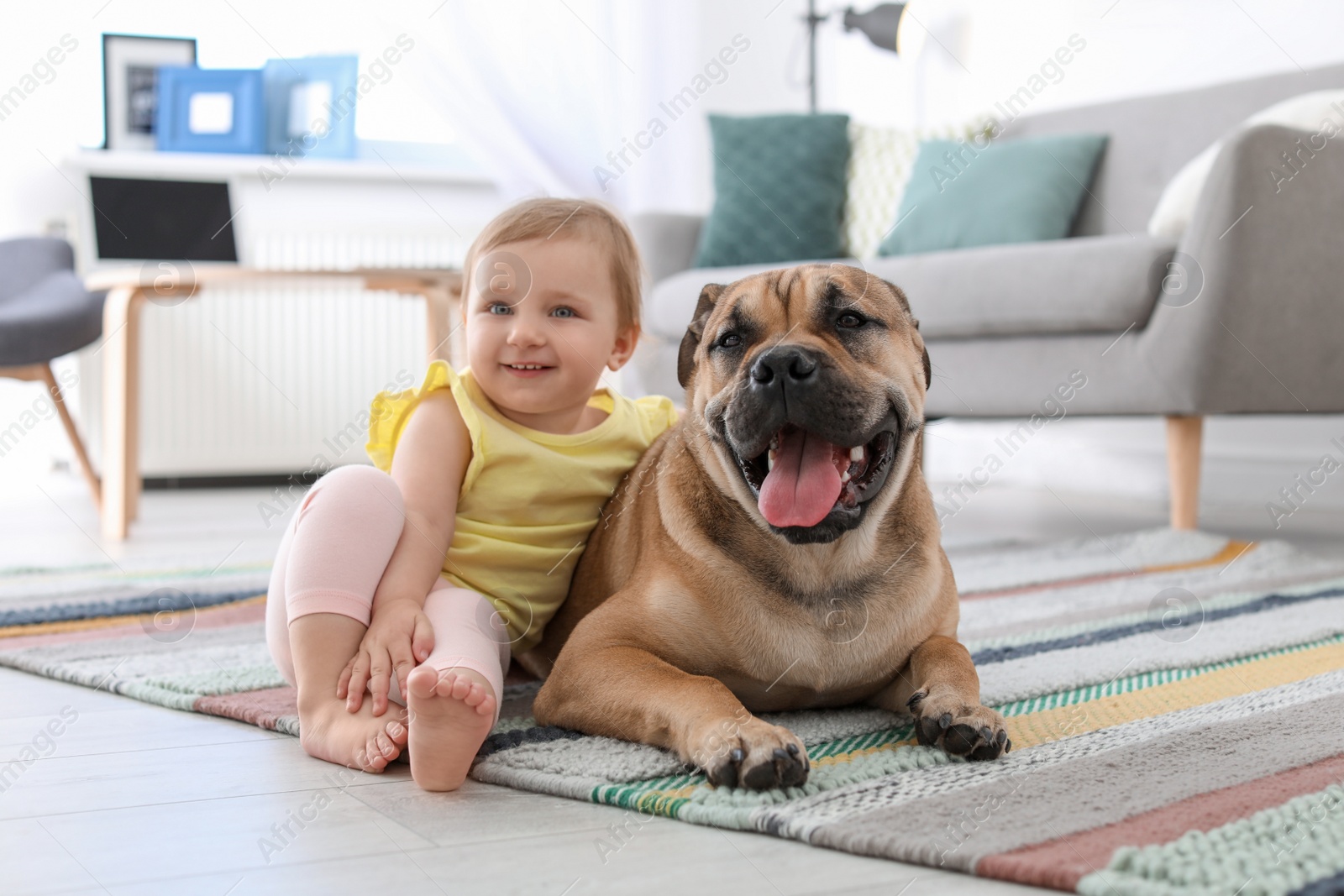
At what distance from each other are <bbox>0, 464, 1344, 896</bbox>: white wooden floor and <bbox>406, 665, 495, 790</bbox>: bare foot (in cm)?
2

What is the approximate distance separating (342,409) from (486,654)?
3756 mm

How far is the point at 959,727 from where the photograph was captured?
1.16 metres

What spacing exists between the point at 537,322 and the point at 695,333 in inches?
8.0

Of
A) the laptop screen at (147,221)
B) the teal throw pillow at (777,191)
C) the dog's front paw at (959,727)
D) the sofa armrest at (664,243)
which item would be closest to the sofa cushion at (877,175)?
the teal throw pillow at (777,191)

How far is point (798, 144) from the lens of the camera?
4027 mm

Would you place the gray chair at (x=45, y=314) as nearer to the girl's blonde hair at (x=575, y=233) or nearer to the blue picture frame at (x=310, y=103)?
the blue picture frame at (x=310, y=103)

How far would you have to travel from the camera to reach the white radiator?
4.62 meters

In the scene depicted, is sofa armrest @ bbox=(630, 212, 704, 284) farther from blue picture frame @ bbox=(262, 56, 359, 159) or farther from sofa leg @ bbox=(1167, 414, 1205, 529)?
sofa leg @ bbox=(1167, 414, 1205, 529)

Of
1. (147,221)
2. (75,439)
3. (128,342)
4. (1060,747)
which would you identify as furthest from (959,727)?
(147,221)

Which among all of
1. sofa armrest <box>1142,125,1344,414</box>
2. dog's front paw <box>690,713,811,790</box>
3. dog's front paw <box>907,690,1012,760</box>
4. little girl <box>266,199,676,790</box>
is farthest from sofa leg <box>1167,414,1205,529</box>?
dog's front paw <box>690,713,811,790</box>

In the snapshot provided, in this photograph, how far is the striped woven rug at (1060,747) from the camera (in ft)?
2.94

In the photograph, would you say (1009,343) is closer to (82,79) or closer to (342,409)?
(342,409)

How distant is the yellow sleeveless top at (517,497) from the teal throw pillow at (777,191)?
94.0 inches

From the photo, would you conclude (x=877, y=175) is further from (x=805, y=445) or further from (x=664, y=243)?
(x=805, y=445)
